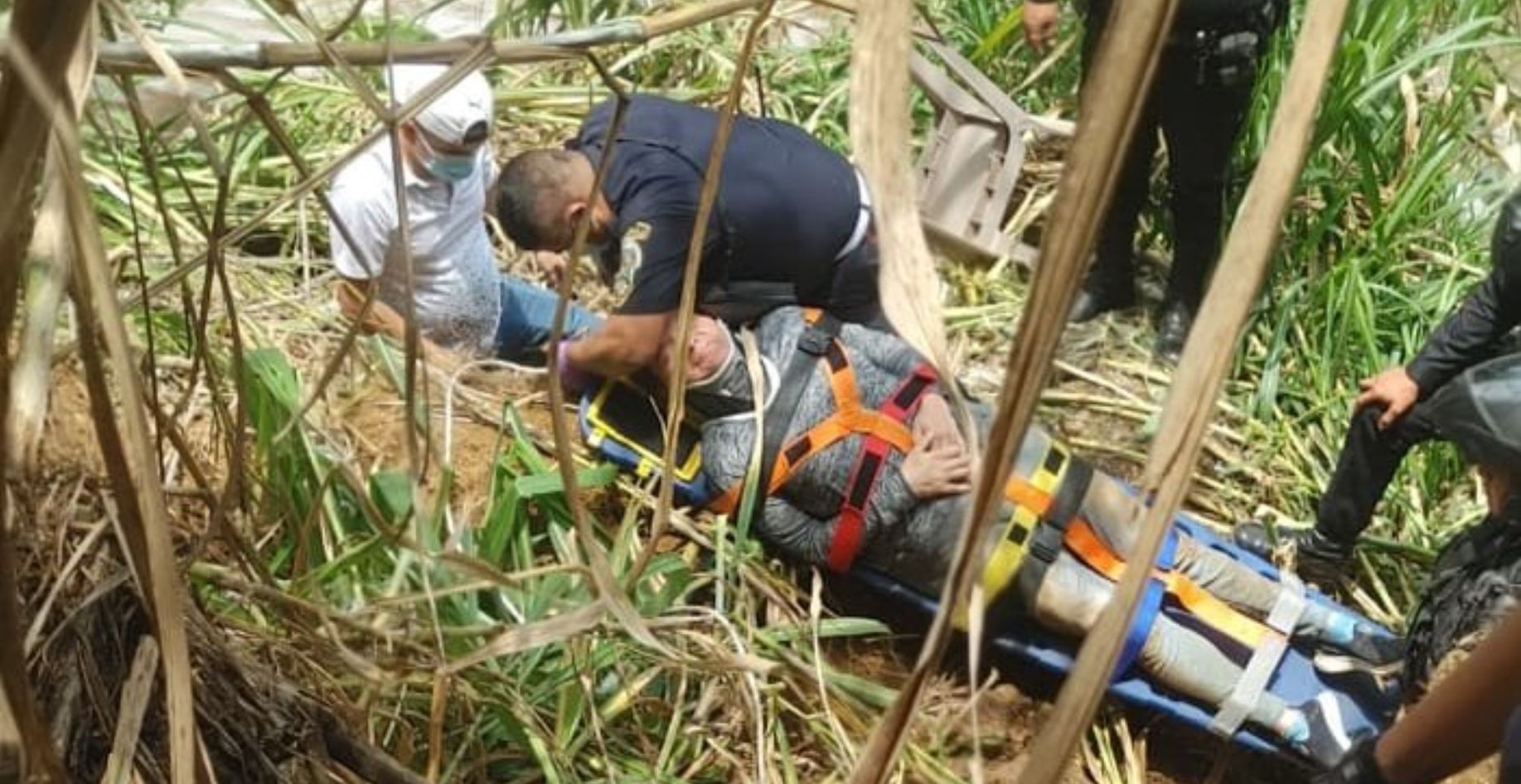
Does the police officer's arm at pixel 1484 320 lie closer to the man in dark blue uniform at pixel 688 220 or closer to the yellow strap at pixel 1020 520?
the yellow strap at pixel 1020 520

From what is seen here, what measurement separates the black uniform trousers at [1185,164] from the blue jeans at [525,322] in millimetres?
958

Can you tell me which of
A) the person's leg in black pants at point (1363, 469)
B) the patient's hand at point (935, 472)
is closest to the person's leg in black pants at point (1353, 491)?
the person's leg in black pants at point (1363, 469)

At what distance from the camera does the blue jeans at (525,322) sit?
314 centimetres

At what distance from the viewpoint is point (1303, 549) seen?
113 inches

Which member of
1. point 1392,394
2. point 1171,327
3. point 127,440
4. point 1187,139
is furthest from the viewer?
point 1171,327

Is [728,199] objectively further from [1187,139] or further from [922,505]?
[1187,139]

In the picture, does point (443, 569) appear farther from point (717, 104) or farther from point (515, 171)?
point (717, 104)

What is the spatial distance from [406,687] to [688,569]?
0.73m

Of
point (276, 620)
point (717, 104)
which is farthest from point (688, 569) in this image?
point (717, 104)

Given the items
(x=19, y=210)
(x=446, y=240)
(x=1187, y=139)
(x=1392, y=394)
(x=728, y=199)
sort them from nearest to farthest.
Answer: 1. (x=19, y=210)
2. (x=1392, y=394)
3. (x=728, y=199)
4. (x=446, y=240)
5. (x=1187, y=139)

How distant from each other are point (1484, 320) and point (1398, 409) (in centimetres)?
19

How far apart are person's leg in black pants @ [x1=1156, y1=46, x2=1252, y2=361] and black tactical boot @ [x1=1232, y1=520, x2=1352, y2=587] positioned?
1.45 feet

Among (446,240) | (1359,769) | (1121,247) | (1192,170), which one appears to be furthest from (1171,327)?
(446,240)

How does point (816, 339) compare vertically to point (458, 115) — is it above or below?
below
